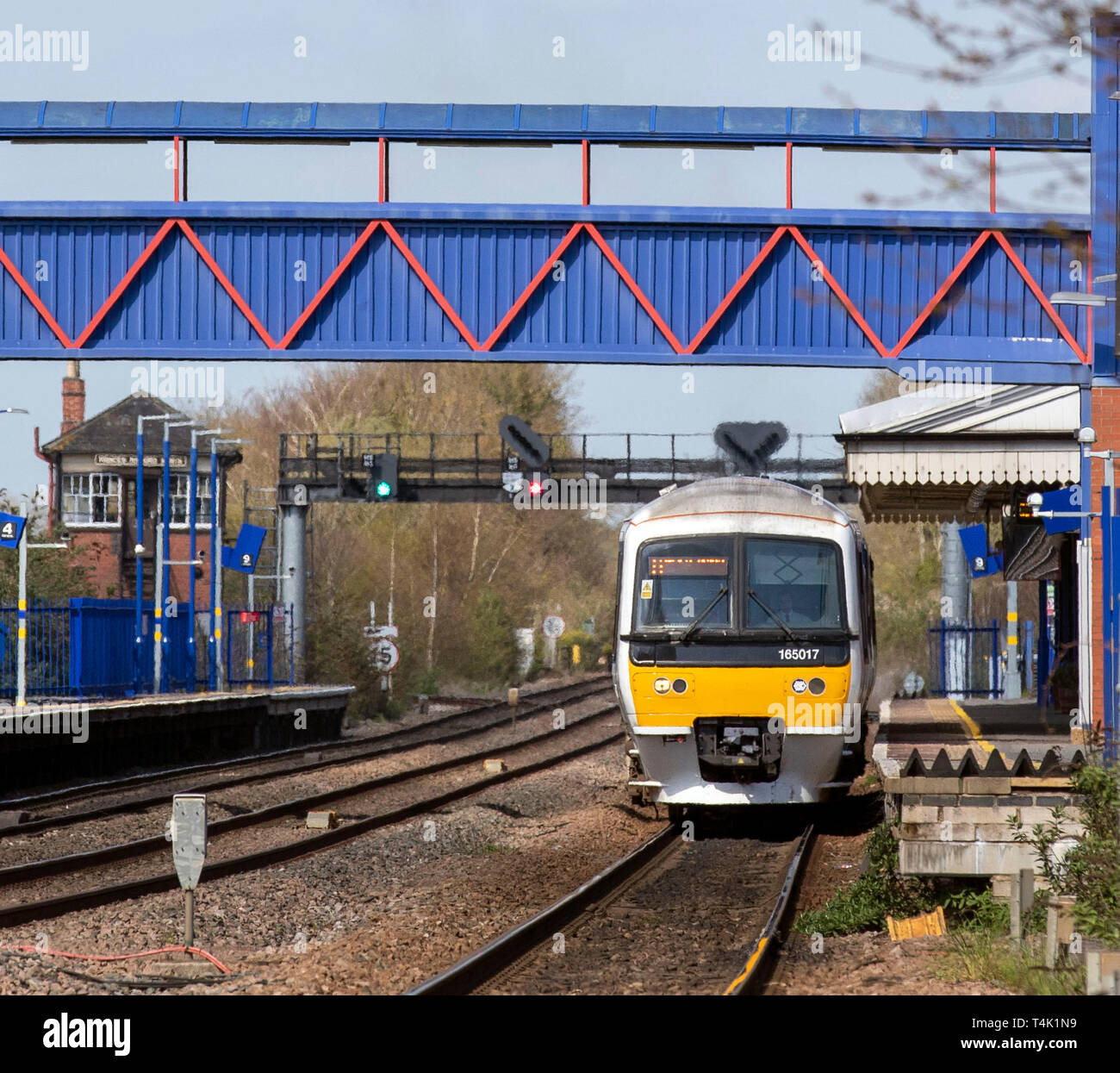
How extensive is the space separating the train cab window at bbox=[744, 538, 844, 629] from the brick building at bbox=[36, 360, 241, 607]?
36153mm

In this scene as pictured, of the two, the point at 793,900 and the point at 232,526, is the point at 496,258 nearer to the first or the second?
the point at 793,900

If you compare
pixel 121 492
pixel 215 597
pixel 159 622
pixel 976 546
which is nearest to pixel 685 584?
pixel 976 546

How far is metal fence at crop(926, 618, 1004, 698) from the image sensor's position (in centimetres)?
3350

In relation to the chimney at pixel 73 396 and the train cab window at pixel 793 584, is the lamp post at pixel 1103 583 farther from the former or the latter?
the chimney at pixel 73 396

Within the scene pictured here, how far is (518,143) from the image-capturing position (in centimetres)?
1814

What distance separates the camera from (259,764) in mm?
26328

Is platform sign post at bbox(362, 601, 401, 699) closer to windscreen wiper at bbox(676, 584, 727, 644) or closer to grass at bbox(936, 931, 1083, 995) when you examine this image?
windscreen wiper at bbox(676, 584, 727, 644)

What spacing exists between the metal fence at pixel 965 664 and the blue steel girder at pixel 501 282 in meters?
15.3

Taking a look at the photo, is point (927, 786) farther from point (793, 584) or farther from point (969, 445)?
point (969, 445)

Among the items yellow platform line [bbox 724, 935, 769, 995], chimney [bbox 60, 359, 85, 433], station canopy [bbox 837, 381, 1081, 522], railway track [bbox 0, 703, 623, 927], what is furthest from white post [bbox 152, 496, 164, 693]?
chimney [bbox 60, 359, 85, 433]

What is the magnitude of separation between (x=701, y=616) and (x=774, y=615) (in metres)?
0.64

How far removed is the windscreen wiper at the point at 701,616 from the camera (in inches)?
569

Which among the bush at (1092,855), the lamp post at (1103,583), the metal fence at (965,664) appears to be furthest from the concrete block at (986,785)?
the metal fence at (965,664)
